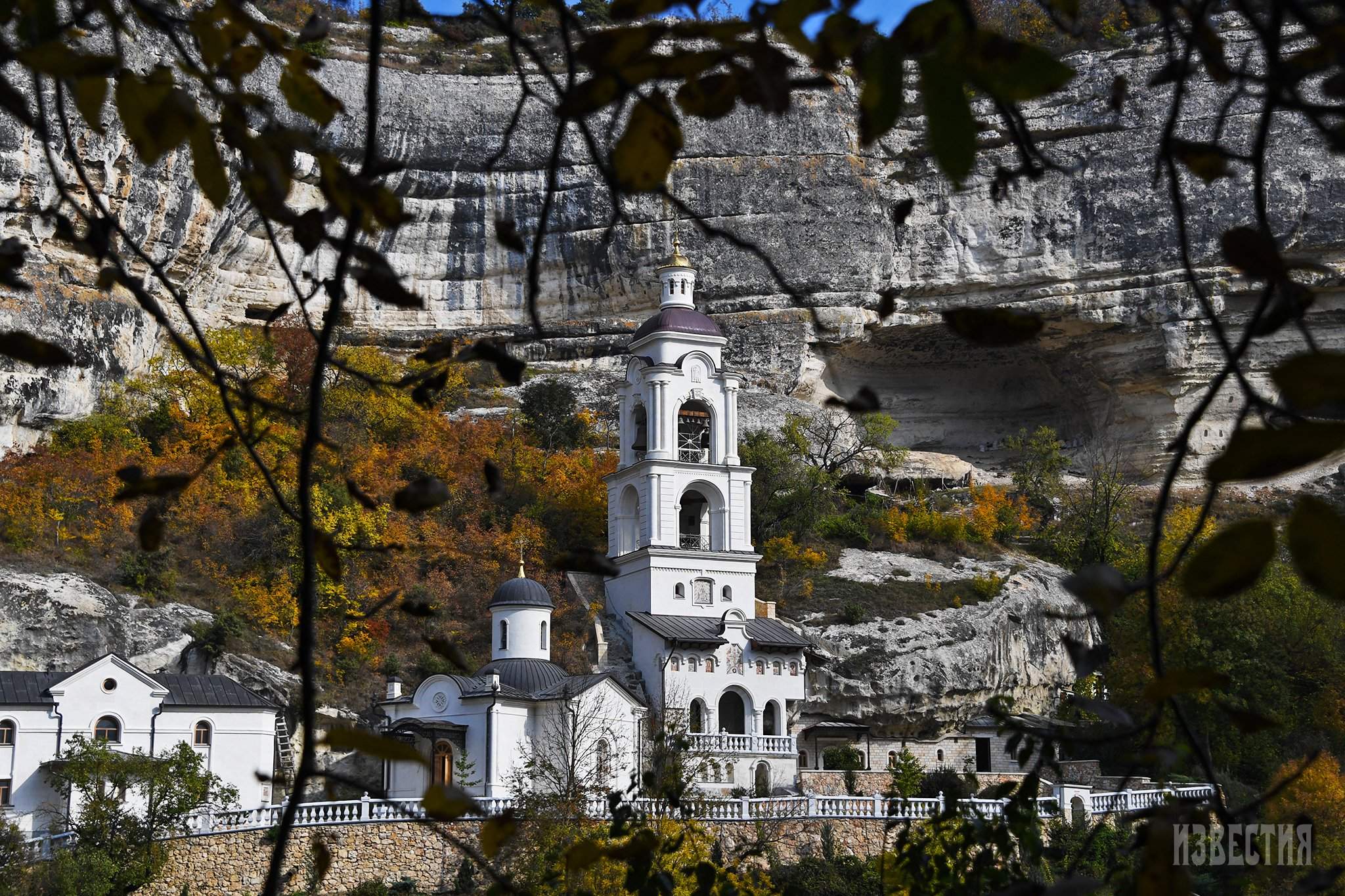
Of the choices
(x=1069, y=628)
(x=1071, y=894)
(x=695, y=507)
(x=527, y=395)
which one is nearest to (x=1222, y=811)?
(x=1071, y=894)

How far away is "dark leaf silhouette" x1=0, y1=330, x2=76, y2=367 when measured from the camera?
2238mm

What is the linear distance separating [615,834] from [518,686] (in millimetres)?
25463

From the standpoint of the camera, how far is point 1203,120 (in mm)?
52531

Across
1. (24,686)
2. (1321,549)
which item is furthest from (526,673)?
(1321,549)

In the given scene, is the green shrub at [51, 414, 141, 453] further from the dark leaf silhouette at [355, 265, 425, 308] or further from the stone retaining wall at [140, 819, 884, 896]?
the dark leaf silhouette at [355, 265, 425, 308]

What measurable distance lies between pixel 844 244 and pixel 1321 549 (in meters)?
52.7

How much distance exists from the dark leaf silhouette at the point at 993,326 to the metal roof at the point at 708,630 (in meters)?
29.5

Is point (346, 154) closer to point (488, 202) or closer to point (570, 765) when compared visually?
point (488, 202)

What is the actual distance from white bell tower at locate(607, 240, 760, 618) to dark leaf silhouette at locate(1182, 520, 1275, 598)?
105 ft

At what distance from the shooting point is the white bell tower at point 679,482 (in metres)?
34.2

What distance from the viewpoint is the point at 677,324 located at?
119ft

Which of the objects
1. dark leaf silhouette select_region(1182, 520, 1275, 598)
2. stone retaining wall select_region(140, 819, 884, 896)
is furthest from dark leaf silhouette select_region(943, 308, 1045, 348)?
stone retaining wall select_region(140, 819, 884, 896)

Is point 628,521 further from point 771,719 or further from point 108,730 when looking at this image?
point 108,730

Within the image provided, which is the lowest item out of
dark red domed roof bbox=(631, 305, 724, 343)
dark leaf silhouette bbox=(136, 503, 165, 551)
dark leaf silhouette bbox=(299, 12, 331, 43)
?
dark leaf silhouette bbox=(136, 503, 165, 551)
